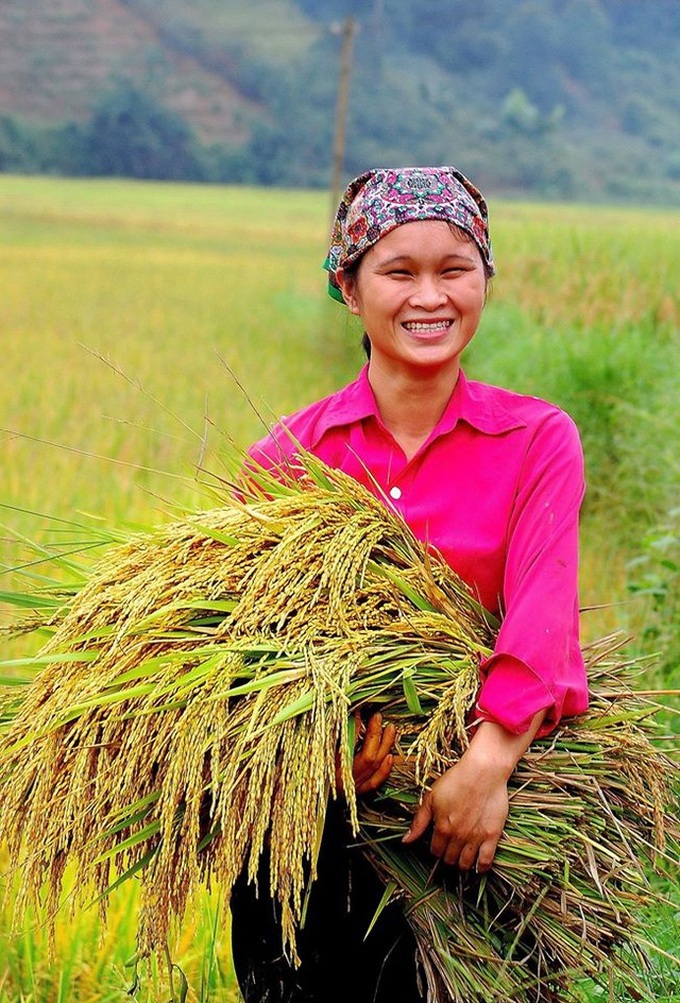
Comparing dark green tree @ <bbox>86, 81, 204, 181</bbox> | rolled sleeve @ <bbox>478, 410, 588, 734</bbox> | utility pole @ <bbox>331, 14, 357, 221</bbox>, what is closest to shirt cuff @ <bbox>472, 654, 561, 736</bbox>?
rolled sleeve @ <bbox>478, 410, 588, 734</bbox>

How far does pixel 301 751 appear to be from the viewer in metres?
1.63

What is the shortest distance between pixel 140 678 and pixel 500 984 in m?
0.63

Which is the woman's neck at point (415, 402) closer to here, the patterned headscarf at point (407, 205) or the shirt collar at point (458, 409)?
the shirt collar at point (458, 409)

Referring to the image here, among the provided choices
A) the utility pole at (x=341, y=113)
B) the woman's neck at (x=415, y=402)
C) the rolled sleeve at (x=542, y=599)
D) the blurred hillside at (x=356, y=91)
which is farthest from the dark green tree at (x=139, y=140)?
the rolled sleeve at (x=542, y=599)

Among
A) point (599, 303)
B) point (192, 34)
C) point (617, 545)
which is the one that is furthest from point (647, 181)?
point (617, 545)

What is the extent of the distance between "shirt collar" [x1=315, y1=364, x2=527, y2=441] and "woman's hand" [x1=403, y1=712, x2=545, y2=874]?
459 millimetres

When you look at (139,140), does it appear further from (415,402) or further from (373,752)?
(373,752)

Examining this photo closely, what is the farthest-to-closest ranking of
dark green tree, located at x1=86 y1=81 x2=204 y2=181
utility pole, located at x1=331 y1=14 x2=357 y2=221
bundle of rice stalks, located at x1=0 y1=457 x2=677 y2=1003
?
dark green tree, located at x1=86 y1=81 x2=204 y2=181
utility pole, located at x1=331 y1=14 x2=357 y2=221
bundle of rice stalks, located at x1=0 y1=457 x2=677 y2=1003

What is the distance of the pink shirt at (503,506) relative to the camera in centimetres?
173

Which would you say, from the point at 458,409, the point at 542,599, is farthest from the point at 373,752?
the point at 458,409

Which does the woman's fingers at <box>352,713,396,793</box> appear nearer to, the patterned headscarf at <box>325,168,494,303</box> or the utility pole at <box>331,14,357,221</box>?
the patterned headscarf at <box>325,168,494,303</box>

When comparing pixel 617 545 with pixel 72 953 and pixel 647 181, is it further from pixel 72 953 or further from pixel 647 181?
pixel 647 181

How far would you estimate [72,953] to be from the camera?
2461 millimetres

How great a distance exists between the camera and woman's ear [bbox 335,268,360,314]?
2.06 metres
